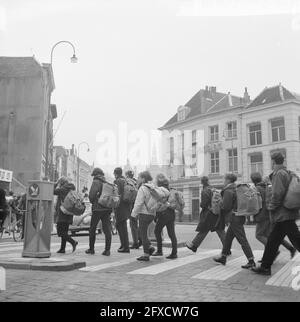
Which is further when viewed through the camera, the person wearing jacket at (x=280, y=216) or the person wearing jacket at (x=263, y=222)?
the person wearing jacket at (x=263, y=222)

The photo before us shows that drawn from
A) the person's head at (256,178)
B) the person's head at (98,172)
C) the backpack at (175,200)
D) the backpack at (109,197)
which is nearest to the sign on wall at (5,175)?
the person's head at (98,172)

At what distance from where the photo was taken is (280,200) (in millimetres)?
6113

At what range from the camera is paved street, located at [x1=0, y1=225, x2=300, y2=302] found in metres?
4.76

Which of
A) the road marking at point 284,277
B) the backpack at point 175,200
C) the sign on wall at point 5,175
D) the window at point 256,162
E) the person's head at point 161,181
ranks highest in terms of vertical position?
the window at point 256,162

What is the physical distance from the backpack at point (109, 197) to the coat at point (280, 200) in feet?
11.7

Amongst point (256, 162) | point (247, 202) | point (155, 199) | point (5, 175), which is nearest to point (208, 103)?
point (256, 162)

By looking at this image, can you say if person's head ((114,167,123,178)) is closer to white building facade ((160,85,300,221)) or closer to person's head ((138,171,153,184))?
person's head ((138,171,153,184))

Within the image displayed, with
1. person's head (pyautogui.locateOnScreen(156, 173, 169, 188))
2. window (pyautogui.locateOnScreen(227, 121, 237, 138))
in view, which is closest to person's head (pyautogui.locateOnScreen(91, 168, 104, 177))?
person's head (pyautogui.locateOnScreen(156, 173, 169, 188))

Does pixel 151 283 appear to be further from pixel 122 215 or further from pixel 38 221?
pixel 122 215

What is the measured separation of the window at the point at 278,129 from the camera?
1510 inches

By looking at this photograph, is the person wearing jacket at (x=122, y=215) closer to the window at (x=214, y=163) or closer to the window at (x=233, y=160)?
the window at (x=233, y=160)

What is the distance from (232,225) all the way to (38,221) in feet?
11.3
